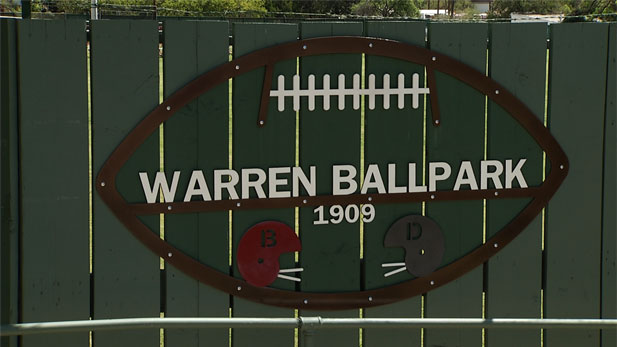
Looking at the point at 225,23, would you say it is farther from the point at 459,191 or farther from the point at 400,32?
the point at 459,191

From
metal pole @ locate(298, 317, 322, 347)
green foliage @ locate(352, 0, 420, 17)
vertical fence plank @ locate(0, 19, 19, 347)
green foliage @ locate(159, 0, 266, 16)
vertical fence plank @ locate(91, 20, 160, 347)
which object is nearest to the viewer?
metal pole @ locate(298, 317, 322, 347)

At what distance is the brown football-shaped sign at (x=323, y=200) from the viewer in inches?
151

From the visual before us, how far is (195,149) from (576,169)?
1.84 meters

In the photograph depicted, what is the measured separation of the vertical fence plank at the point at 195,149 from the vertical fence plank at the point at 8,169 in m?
0.63

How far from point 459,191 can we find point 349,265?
62 cm

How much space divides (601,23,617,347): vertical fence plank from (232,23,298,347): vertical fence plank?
1.56 meters

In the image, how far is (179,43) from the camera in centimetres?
385

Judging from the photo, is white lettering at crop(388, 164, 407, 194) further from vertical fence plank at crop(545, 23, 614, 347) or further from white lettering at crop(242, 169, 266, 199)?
vertical fence plank at crop(545, 23, 614, 347)

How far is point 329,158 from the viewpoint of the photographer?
404 centimetres

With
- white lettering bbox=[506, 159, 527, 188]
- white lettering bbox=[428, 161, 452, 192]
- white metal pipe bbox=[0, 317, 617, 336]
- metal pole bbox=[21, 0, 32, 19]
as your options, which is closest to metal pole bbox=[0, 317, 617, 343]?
white metal pipe bbox=[0, 317, 617, 336]

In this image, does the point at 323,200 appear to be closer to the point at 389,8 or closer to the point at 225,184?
the point at 225,184

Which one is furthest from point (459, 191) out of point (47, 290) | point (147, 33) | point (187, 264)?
point (47, 290)

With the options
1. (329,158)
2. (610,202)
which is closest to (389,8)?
(610,202)

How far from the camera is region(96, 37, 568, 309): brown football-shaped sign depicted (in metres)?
3.84
